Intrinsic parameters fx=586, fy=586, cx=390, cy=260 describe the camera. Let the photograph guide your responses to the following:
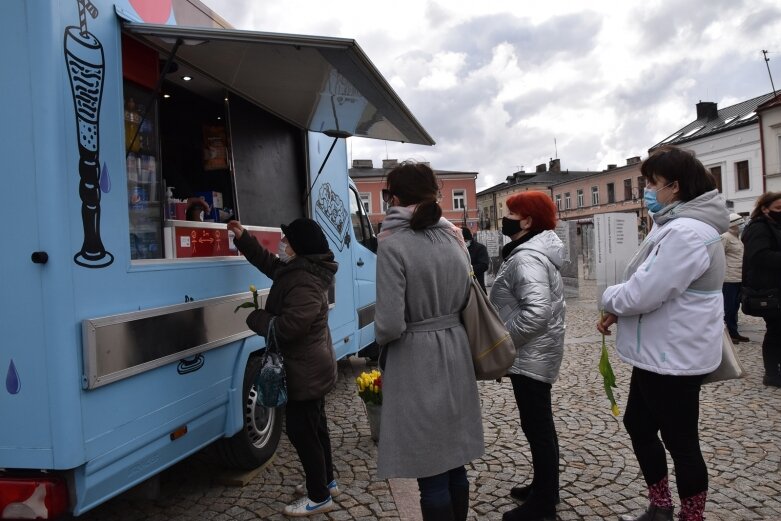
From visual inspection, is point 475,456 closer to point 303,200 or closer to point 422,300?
point 422,300

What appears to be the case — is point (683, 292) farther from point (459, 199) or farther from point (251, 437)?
point (459, 199)

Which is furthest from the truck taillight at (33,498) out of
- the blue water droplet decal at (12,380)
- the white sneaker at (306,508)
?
the white sneaker at (306,508)

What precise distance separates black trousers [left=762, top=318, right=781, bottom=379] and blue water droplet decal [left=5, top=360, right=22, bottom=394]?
5900mm

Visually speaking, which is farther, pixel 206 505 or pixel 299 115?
pixel 299 115

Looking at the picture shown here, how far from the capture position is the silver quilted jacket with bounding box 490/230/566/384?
277 centimetres

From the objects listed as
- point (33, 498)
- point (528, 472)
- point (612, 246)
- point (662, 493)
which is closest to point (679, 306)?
point (662, 493)

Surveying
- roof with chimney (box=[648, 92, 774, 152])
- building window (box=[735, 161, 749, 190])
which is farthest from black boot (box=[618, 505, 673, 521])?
building window (box=[735, 161, 749, 190])

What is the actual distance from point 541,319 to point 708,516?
1.50 meters

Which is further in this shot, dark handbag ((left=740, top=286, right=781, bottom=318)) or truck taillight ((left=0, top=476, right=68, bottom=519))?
dark handbag ((left=740, top=286, right=781, bottom=318))

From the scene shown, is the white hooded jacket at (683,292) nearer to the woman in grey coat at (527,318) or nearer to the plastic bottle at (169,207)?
the woman in grey coat at (527,318)

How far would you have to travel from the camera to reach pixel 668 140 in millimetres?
40875

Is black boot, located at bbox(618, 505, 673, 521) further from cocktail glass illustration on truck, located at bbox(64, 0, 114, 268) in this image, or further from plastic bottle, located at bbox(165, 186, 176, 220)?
plastic bottle, located at bbox(165, 186, 176, 220)

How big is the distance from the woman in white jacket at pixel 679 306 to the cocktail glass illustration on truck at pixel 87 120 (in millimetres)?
2235

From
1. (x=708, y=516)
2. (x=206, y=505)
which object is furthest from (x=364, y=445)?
(x=708, y=516)
